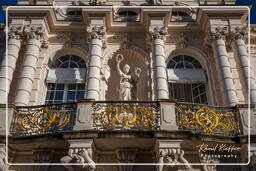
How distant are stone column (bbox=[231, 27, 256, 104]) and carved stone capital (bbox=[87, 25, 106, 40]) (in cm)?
694

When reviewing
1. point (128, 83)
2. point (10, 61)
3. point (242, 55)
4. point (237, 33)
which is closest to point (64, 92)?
point (10, 61)

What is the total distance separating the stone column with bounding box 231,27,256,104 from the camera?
510 inches

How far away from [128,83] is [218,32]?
18.4ft

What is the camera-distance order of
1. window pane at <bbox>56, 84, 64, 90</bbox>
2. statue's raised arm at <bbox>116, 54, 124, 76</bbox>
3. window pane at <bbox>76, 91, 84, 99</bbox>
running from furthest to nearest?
window pane at <bbox>56, 84, 64, 90</bbox>
window pane at <bbox>76, 91, 84, 99</bbox>
statue's raised arm at <bbox>116, 54, 124, 76</bbox>

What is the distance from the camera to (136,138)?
33.2 ft

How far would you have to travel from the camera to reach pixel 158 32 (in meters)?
14.6

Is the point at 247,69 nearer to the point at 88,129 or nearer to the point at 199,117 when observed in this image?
the point at 199,117

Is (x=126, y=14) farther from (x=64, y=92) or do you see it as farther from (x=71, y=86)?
(x=64, y=92)

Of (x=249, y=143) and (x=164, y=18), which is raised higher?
(x=164, y=18)

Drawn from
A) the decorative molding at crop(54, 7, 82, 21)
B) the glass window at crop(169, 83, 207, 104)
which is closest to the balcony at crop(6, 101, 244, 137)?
the glass window at crop(169, 83, 207, 104)

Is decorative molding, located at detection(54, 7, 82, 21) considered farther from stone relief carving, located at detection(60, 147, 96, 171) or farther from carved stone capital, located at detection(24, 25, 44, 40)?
stone relief carving, located at detection(60, 147, 96, 171)

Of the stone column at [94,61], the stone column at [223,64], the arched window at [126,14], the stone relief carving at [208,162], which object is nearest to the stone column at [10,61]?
the stone column at [94,61]

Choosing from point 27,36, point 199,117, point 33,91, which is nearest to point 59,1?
point 27,36

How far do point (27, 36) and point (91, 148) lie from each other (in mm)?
7836
